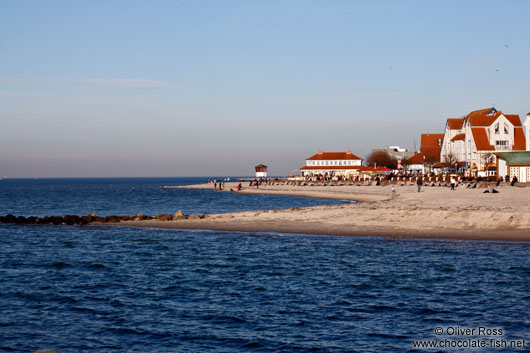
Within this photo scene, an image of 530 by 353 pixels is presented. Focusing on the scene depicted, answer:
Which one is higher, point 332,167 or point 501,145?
point 501,145

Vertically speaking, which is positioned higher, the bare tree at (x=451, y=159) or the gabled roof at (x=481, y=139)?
the gabled roof at (x=481, y=139)

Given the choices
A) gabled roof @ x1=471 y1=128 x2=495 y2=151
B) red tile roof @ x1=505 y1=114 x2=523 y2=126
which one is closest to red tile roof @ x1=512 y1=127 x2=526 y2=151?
red tile roof @ x1=505 y1=114 x2=523 y2=126

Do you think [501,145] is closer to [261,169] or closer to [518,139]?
[518,139]

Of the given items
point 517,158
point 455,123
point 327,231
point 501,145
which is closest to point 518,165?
point 517,158

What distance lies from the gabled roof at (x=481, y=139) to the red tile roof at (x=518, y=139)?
13.6 ft

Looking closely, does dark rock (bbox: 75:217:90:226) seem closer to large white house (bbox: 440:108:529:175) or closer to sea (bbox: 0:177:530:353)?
sea (bbox: 0:177:530:353)

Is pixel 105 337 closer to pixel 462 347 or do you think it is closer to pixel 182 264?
pixel 462 347

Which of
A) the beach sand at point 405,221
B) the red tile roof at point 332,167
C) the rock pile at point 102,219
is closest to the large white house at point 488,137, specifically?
the beach sand at point 405,221

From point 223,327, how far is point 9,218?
128 ft

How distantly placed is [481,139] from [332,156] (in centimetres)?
7079

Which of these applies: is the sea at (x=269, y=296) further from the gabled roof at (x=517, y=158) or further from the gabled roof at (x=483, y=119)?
the gabled roof at (x=483, y=119)

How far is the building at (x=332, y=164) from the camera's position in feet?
507

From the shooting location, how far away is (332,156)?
529 feet

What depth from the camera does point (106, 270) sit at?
22.8 meters
